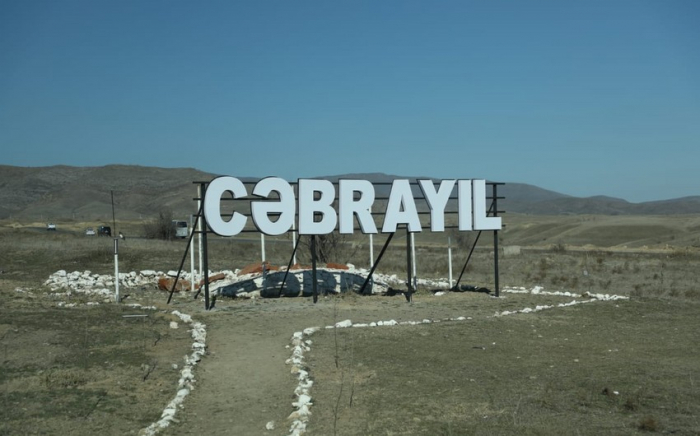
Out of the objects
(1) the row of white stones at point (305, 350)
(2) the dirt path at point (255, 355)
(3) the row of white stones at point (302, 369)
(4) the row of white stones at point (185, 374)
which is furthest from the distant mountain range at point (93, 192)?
(3) the row of white stones at point (302, 369)

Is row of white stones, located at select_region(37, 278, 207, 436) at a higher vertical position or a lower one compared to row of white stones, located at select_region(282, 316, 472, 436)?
higher

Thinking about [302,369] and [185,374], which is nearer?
[185,374]

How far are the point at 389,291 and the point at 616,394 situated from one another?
1394 centimetres

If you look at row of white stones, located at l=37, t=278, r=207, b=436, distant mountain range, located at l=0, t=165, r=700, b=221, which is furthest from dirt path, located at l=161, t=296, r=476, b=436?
distant mountain range, located at l=0, t=165, r=700, b=221

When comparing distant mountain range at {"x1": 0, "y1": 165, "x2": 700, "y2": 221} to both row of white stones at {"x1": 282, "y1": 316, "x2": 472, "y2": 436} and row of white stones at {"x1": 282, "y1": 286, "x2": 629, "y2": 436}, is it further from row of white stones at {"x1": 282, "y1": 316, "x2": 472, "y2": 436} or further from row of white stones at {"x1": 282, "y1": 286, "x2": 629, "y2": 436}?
row of white stones at {"x1": 282, "y1": 316, "x2": 472, "y2": 436}

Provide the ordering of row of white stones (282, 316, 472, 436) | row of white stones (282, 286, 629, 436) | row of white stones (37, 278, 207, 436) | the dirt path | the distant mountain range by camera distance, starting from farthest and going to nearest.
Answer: the distant mountain range → the dirt path → row of white stones (282, 286, 629, 436) → row of white stones (282, 316, 472, 436) → row of white stones (37, 278, 207, 436)

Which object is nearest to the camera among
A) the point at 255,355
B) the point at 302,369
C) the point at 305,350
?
the point at 302,369

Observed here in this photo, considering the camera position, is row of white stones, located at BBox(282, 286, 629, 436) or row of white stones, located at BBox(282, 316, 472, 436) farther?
row of white stones, located at BBox(282, 286, 629, 436)

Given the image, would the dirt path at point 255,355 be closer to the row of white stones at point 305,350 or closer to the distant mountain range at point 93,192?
the row of white stones at point 305,350

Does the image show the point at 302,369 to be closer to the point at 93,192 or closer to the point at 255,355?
the point at 255,355

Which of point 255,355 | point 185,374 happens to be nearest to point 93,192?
point 255,355

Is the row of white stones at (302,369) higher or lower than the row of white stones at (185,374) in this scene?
lower

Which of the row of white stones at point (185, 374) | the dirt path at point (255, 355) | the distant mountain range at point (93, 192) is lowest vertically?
the dirt path at point (255, 355)

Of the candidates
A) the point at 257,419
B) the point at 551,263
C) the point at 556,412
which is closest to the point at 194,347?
the point at 257,419
